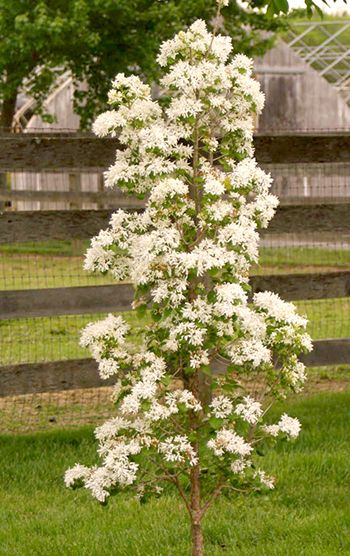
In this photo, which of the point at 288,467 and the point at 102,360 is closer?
the point at 102,360

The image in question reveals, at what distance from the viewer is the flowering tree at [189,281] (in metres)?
5.22

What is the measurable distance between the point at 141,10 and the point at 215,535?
67.0 ft

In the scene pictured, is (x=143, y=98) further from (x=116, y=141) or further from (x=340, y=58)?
(x=340, y=58)

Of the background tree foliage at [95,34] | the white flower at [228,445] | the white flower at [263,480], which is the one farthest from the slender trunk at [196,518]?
the background tree foliage at [95,34]

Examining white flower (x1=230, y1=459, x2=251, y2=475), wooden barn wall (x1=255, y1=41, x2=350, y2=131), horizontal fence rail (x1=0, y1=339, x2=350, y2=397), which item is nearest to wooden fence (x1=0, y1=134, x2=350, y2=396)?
horizontal fence rail (x1=0, y1=339, x2=350, y2=397)

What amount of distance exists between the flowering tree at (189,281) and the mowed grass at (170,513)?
66cm

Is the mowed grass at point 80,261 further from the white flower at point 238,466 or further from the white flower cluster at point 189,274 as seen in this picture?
the white flower at point 238,466

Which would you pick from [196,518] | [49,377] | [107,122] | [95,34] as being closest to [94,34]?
[95,34]

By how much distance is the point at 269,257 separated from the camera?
23266 mm

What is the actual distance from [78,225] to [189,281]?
3538 mm

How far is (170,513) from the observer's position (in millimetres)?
7102

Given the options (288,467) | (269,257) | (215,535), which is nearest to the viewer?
(215,535)

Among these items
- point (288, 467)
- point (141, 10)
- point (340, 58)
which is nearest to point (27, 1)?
point (141, 10)

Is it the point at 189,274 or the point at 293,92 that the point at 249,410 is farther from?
the point at 293,92
